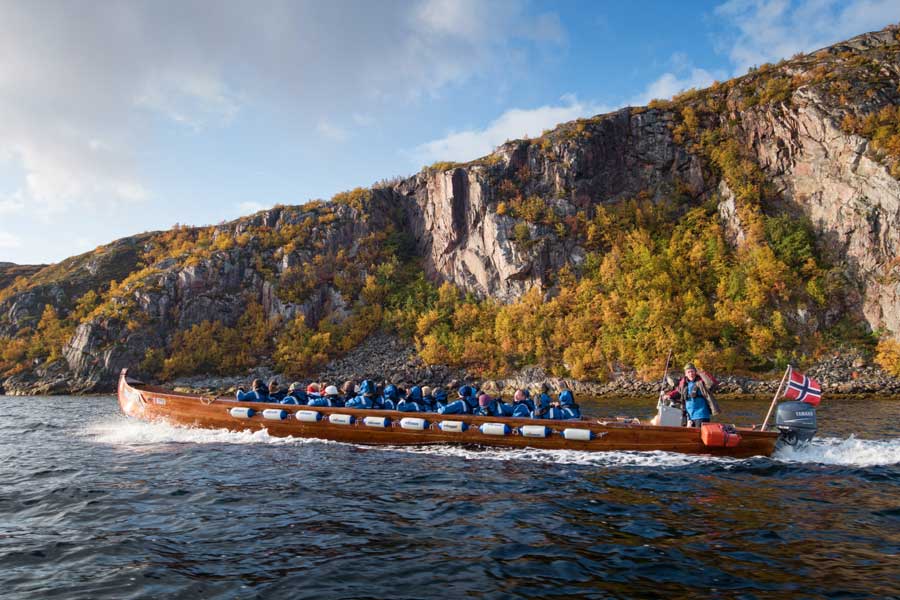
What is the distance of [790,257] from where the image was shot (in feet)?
143

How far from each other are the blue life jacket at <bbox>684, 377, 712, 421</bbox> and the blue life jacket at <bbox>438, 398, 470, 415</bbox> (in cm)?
701

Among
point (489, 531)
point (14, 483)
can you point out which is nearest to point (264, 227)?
point (14, 483)

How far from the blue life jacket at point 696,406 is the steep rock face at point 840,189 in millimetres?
33047

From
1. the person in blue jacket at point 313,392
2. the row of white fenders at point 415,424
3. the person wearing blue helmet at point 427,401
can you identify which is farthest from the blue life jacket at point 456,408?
the person in blue jacket at point 313,392

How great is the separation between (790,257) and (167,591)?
→ 50.8m

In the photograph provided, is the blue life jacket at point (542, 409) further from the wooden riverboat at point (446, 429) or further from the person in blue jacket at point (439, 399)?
the person in blue jacket at point (439, 399)

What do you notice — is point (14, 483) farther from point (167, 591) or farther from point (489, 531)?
point (489, 531)

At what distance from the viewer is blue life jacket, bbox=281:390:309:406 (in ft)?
61.0

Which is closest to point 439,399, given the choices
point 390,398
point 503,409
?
point 390,398

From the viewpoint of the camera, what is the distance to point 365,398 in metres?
17.8

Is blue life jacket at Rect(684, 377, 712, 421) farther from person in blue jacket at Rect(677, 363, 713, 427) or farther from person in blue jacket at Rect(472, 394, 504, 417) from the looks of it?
person in blue jacket at Rect(472, 394, 504, 417)

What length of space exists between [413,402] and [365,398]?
72.4 inches

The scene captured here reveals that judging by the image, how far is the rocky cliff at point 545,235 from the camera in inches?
1657

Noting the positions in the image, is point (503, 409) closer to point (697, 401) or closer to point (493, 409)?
point (493, 409)
